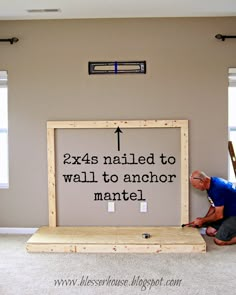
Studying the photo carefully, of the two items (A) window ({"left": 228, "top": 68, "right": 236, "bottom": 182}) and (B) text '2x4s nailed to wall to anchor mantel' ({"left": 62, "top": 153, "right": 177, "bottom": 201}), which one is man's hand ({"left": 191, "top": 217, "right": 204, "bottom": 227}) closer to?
(B) text '2x4s nailed to wall to anchor mantel' ({"left": 62, "top": 153, "right": 177, "bottom": 201})

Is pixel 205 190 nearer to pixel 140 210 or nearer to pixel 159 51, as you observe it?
pixel 140 210

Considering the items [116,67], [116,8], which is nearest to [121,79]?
[116,67]

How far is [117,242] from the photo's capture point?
11.2ft

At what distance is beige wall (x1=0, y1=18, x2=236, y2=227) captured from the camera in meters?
3.90

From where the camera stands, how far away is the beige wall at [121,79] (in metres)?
3.90

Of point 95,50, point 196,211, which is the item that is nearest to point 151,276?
point 196,211

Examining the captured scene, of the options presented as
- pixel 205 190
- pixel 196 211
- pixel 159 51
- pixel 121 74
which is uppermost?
pixel 159 51

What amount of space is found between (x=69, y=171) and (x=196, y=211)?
152 cm

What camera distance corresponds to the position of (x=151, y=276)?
2883mm

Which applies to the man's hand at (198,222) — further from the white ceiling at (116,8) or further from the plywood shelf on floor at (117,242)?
the white ceiling at (116,8)

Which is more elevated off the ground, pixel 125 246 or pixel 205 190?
pixel 205 190

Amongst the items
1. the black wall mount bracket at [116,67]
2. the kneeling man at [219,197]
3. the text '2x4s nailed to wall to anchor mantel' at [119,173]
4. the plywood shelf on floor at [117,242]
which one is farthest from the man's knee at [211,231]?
the black wall mount bracket at [116,67]

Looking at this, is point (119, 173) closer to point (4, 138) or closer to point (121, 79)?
point (121, 79)

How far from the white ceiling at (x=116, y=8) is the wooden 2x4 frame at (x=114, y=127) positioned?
1168 mm
